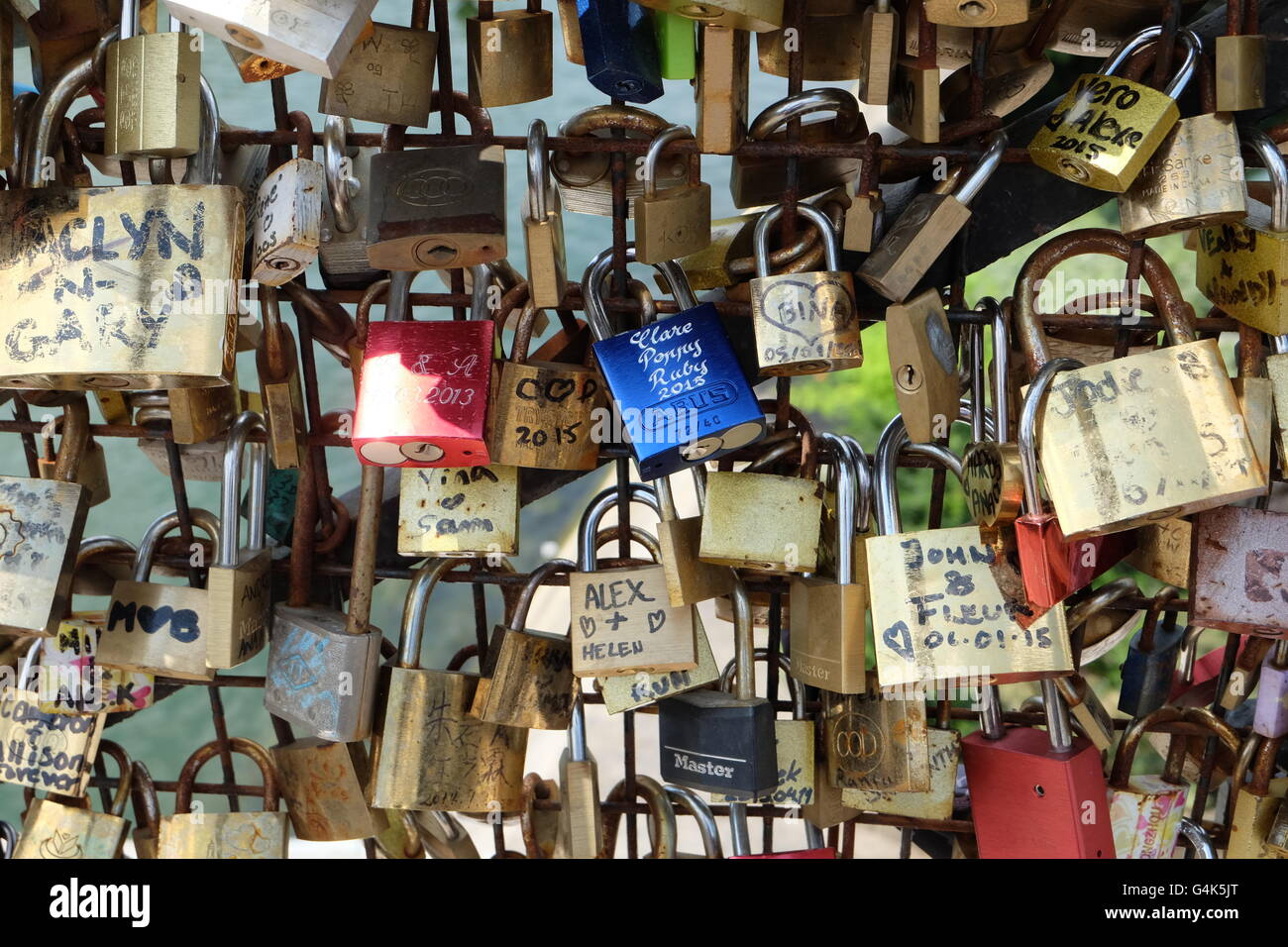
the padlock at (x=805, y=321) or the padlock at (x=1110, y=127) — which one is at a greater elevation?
the padlock at (x=1110, y=127)

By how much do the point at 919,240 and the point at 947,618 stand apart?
35 centimetres

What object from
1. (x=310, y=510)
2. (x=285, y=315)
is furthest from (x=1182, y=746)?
(x=285, y=315)

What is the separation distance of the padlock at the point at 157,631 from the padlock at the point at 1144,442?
33.6 inches

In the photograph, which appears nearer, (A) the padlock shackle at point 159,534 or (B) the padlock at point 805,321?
(B) the padlock at point 805,321

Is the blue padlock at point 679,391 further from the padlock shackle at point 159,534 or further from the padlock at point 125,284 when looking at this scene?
the padlock shackle at point 159,534

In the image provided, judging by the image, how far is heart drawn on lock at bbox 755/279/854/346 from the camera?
3.74 ft

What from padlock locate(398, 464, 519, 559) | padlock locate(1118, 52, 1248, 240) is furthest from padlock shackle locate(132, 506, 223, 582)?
padlock locate(1118, 52, 1248, 240)

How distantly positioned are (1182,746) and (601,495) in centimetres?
77

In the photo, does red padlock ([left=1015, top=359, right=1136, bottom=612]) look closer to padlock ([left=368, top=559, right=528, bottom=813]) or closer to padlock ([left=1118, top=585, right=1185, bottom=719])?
padlock ([left=1118, top=585, right=1185, bottom=719])

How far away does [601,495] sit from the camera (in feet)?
4.46

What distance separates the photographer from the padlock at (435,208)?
1134 millimetres

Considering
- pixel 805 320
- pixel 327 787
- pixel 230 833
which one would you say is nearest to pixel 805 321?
pixel 805 320

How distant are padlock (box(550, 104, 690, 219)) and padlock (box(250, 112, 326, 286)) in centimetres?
23

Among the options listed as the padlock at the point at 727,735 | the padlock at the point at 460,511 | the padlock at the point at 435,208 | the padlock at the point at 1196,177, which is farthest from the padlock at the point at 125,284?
the padlock at the point at 1196,177
